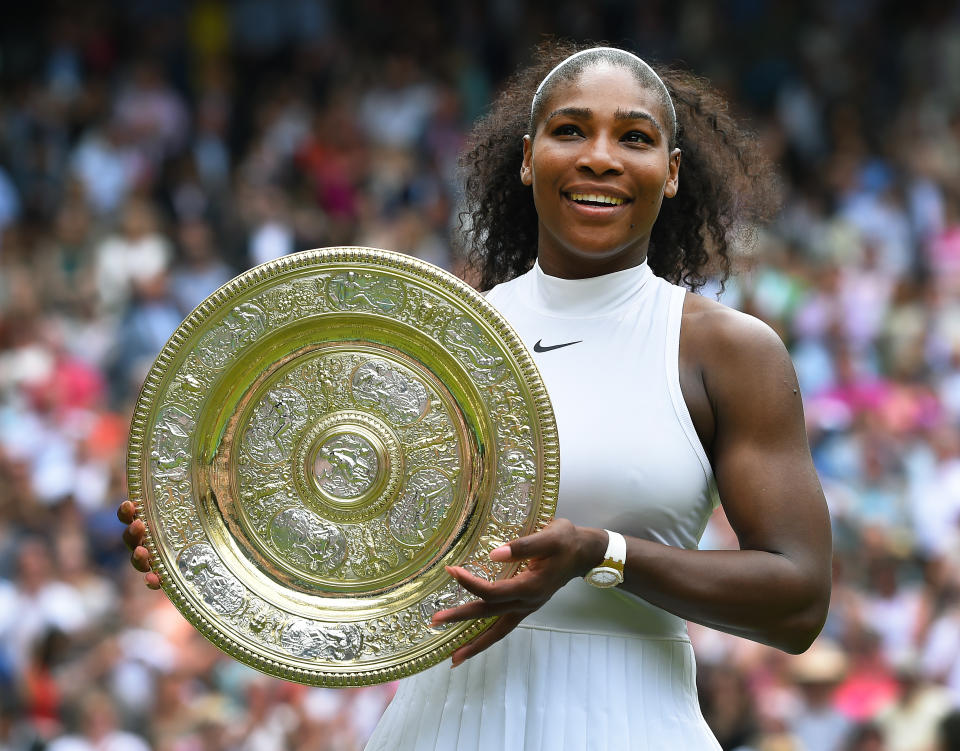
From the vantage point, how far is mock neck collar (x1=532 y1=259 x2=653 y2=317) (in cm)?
260

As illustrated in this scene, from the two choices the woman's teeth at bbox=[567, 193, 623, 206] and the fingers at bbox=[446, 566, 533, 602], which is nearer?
the fingers at bbox=[446, 566, 533, 602]

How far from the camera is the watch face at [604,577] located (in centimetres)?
226

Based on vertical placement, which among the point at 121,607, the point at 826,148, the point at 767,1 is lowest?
the point at 121,607

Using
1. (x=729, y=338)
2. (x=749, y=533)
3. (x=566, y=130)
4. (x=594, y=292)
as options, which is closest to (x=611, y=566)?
(x=749, y=533)

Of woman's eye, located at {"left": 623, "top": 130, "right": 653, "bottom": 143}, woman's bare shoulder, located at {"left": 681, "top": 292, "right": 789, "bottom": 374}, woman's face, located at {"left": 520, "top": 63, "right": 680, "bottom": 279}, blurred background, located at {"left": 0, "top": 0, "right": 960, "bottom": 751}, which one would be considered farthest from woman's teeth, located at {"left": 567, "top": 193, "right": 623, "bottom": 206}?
blurred background, located at {"left": 0, "top": 0, "right": 960, "bottom": 751}

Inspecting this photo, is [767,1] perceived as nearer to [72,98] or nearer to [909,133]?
[909,133]

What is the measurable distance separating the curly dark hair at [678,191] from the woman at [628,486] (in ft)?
0.89

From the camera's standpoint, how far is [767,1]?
1270cm

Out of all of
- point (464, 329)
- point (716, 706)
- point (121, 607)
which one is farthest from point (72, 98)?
point (464, 329)

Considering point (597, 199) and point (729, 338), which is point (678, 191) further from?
point (729, 338)

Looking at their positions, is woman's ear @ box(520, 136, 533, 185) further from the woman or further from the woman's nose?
the woman's nose

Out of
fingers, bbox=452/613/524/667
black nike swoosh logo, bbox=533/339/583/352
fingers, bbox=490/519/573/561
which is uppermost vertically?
black nike swoosh logo, bbox=533/339/583/352

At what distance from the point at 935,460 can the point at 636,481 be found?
6000 mm

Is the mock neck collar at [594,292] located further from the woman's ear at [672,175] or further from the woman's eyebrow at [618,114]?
the woman's eyebrow at [618,114]
